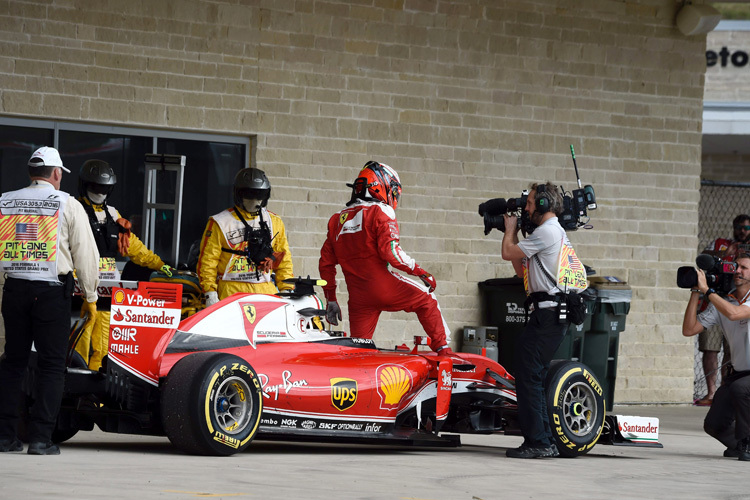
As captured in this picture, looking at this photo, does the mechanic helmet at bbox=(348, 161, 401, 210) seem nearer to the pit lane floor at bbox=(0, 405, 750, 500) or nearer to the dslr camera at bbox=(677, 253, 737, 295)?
the pit lane floor at bbox=(0, 405, 750, 500)

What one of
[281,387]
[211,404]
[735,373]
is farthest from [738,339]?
[211,404]

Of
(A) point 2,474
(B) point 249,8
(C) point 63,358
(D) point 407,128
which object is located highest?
(B) point 249,8

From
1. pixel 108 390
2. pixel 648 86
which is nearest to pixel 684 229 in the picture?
pixel 648 86

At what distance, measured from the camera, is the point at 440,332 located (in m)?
10.1

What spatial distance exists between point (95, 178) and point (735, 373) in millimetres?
5157

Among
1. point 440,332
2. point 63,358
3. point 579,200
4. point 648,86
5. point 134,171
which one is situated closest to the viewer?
point 63,358

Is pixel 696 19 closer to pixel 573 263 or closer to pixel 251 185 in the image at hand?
pixel 573 263

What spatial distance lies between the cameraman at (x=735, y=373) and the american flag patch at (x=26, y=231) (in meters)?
4.97

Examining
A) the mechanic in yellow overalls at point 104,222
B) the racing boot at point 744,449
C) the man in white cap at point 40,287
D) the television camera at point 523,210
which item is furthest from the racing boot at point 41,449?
the racing boot at point 744,449

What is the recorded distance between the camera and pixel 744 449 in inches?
379

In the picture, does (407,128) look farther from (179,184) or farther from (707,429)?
(707,429)

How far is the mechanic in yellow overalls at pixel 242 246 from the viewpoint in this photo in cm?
990

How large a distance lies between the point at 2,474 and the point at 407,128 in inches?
308

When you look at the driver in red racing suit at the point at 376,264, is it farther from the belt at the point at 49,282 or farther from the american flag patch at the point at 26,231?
the american flag patch at the point at 26,231
